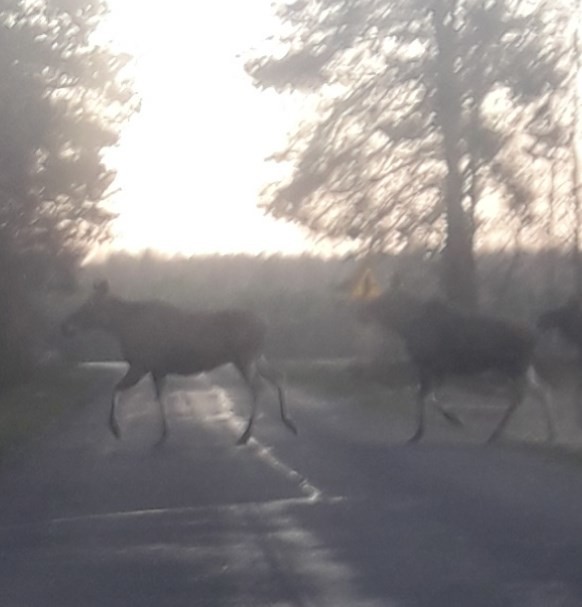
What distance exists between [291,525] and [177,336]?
40.1ft

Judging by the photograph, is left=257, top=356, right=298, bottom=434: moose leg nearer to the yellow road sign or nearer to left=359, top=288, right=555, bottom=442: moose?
left=359, top=288, right=555, bottom=442: moose

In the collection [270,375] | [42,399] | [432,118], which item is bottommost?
[42,399]

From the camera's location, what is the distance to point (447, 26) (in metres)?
35.4

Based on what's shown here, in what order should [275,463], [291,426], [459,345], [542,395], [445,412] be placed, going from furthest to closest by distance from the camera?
[291,426] → [459,345] → [445,412] → [542,395] → [275,463]

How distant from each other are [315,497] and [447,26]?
21748 millimetres

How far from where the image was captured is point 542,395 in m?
23.0

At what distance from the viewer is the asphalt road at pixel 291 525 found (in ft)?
33.8

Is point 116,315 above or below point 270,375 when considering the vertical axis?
above

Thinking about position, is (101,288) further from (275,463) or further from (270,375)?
(275,463)

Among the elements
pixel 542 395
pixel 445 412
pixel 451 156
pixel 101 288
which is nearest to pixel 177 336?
pixel 101 288

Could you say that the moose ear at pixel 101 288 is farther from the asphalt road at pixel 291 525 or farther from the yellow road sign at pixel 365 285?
the yellow road sign at pixel 365 285

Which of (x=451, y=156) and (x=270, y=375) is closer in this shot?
(x=270, y=375)

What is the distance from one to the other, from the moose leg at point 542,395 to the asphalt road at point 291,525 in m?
1.40

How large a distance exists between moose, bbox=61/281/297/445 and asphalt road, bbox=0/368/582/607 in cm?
229
